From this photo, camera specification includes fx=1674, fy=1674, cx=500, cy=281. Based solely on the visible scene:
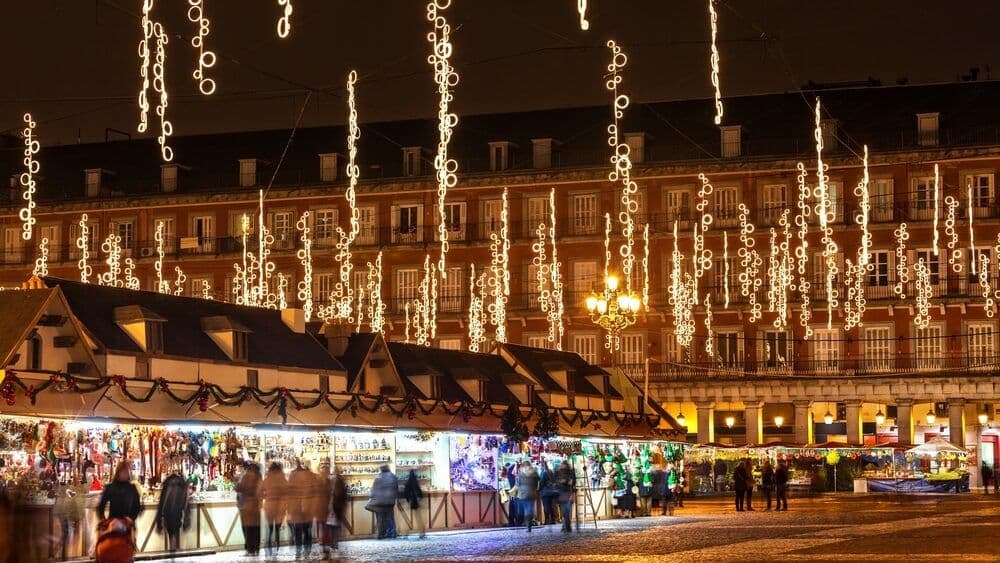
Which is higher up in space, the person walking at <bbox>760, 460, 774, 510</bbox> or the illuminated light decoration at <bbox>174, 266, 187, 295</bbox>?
the illuminated light decoration at <bbox>174, 266, 187, 295</bbox>

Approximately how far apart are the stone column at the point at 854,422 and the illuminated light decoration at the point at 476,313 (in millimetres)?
14287

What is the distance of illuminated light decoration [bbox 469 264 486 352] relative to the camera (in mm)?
59969

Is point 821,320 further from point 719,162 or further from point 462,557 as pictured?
point 462,557

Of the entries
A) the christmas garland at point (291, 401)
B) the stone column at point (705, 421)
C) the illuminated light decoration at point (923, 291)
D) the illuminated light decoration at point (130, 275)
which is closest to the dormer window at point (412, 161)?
the illuminated light decoration at point (130, 275)

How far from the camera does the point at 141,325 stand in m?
25.9

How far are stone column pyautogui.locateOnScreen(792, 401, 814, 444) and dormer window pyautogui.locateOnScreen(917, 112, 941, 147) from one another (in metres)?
10.9

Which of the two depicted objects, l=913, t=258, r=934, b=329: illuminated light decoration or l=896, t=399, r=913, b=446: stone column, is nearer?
l=913, t=258, r=934, b=329: illuminated light decoration

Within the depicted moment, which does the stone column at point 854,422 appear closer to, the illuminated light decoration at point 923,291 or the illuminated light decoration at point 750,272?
the illuminated light decoration at point 923,291

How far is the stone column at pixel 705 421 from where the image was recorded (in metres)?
66.0

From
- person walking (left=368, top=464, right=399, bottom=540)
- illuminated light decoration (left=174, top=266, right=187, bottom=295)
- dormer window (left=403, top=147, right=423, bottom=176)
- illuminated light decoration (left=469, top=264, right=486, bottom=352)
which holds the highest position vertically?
dormer window (left=403, top=147, right=423, bottom=176)

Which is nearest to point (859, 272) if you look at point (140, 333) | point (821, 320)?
point (821, 320)

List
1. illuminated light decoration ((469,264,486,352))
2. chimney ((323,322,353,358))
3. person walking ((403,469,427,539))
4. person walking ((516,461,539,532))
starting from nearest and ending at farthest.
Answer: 1. person walking ((403,469,427,539))
2. person walking ((516,461,539,532))
3. chimney ((323,322,353,358))
4. illuminated light decoration ((469,264,486,352))

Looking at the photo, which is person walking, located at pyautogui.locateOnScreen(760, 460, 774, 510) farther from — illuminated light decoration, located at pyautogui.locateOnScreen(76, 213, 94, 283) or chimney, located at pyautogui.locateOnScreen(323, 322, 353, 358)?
illuminated light decoration, located at pyautogui.locateOnScreen(76, 213, 94, 283)

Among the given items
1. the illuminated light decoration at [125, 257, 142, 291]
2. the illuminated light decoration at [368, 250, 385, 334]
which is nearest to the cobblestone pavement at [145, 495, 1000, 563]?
the illuminated light decoration at [368, 250, 385, 334]
